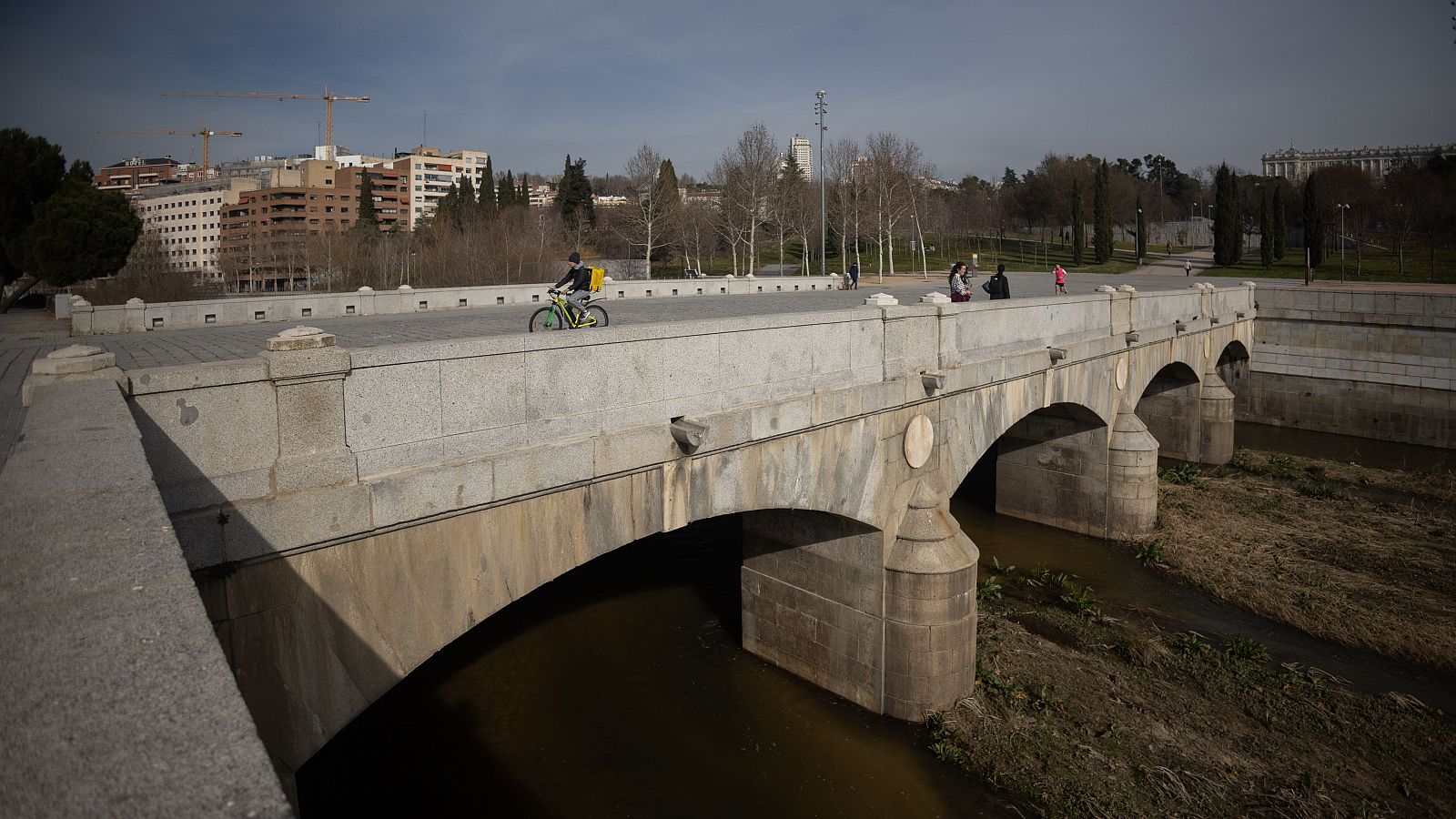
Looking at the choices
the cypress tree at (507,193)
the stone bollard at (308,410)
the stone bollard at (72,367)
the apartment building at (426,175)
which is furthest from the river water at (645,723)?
the apartment building at (426,175)

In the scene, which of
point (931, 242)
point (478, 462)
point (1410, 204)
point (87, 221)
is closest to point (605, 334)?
point (478, 462)

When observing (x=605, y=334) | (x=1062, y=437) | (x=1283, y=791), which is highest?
(x=605, y=334)

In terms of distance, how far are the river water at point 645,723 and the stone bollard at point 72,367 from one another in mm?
6049

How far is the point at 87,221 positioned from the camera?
36938 mm

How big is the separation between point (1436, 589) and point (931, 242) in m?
73.4

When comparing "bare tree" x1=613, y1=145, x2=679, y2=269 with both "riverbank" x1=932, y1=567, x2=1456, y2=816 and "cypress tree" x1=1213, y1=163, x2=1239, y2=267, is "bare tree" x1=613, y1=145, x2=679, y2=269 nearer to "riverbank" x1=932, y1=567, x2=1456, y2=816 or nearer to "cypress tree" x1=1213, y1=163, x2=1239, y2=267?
"cypress tree" x1=1213, y1=163, x2=1239, y2=267

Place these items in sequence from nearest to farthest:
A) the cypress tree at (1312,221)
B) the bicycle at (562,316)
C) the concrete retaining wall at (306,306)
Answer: the bicycle at (562,316) < the concrete retaining wall at (306,306) < the cypress tree at (1312,221)

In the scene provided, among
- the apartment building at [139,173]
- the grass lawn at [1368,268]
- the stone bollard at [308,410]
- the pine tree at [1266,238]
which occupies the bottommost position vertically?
the stone bollard at [308,410]

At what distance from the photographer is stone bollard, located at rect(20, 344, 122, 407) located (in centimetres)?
575

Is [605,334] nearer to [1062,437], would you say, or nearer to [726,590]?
[726,590]

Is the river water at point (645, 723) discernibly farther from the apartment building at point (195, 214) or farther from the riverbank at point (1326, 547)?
the apartment building at point (195, 214)

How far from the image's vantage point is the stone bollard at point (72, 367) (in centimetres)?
575

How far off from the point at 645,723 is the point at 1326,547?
13.7 meters

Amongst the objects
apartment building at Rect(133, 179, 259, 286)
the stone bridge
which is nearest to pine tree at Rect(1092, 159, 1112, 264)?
the stone bridge
